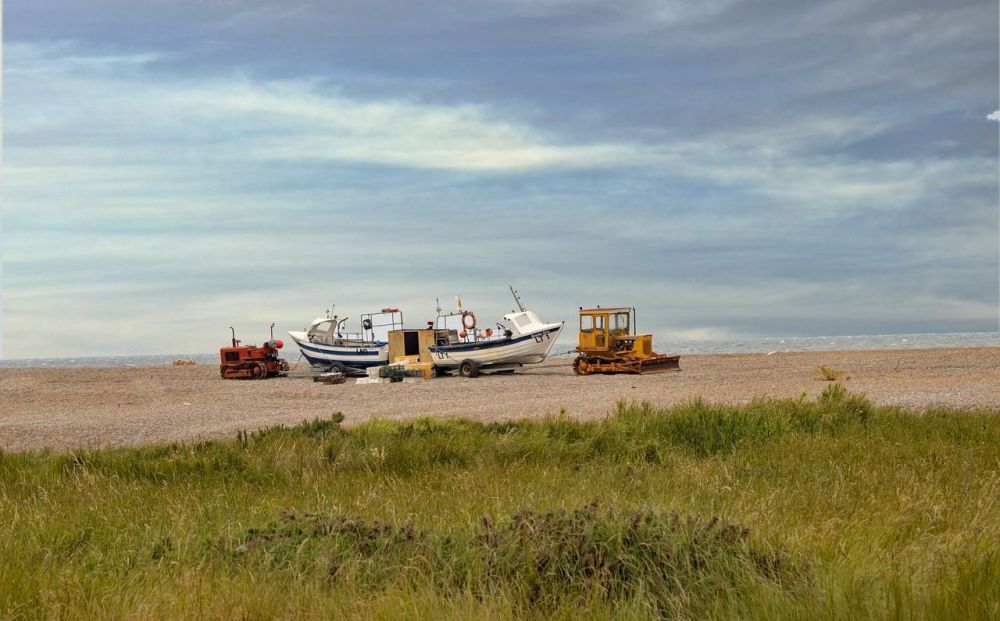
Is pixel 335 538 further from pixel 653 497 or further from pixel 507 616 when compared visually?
pixel 653 497

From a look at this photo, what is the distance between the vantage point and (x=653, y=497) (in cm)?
675

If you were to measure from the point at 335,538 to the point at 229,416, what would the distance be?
15716mm

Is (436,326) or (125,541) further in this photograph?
(436,326)

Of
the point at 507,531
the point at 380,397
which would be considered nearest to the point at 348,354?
the point at 380,397

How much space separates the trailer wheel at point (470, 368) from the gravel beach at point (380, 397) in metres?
3.93

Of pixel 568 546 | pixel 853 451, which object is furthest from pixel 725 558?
pixel 853 451

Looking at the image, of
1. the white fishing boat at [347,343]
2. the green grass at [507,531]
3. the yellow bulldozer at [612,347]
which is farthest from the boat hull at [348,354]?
the green grass at [507,531]

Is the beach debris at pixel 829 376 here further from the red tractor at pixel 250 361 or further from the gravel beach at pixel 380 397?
the red tractor at pixel 250 361

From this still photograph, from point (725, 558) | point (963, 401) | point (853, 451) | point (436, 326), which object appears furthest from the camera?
point (436, 326)

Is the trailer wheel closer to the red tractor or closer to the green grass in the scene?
the red tractor

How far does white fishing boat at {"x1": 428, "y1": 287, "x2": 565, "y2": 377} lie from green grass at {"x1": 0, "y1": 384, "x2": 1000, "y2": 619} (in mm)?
27061

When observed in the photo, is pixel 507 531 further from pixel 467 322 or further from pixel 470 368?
pixel 467 322

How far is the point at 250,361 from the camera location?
39.8 metres

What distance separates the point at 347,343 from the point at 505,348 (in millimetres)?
9744
